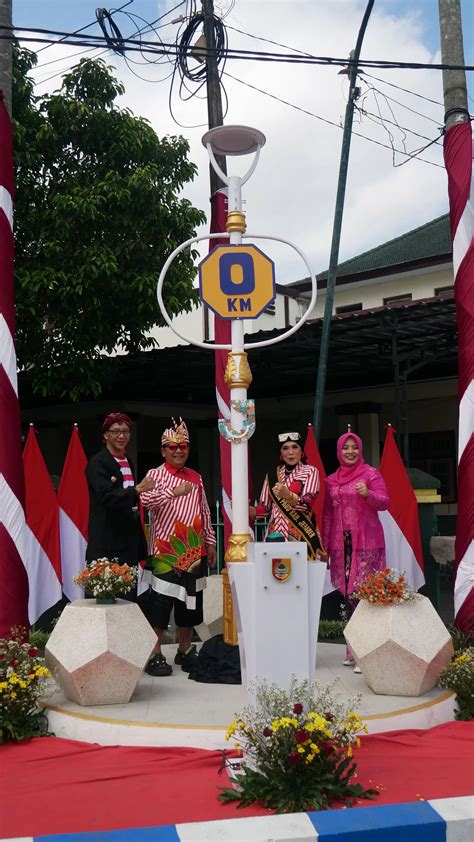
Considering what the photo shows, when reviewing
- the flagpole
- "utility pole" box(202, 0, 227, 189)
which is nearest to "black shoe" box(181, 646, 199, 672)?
the flagpole

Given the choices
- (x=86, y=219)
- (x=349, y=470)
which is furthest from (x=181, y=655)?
(x=86, y=219)

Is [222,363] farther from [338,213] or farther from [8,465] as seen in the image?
[338,213]

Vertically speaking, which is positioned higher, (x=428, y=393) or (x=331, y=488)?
(x=428, y=393)

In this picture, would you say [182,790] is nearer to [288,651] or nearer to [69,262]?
[288,651]

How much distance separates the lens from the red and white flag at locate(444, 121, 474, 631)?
5875mm

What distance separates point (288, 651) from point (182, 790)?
82cm

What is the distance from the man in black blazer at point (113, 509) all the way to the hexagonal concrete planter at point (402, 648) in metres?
1.85

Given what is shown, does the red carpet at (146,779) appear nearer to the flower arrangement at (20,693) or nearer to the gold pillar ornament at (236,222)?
the flower arrangement at (20,693)

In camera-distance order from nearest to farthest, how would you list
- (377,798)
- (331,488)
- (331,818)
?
(331,818) < (377,798) < (331,488)

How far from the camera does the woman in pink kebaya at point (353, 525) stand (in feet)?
19.6

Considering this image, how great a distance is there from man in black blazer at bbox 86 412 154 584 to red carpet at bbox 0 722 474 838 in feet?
5.41

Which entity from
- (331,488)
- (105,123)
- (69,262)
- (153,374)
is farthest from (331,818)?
(153,374)

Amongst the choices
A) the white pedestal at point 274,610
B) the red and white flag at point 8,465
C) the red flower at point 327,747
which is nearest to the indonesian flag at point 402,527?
the red and white flag at point 8,465

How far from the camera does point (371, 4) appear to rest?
969 cm
